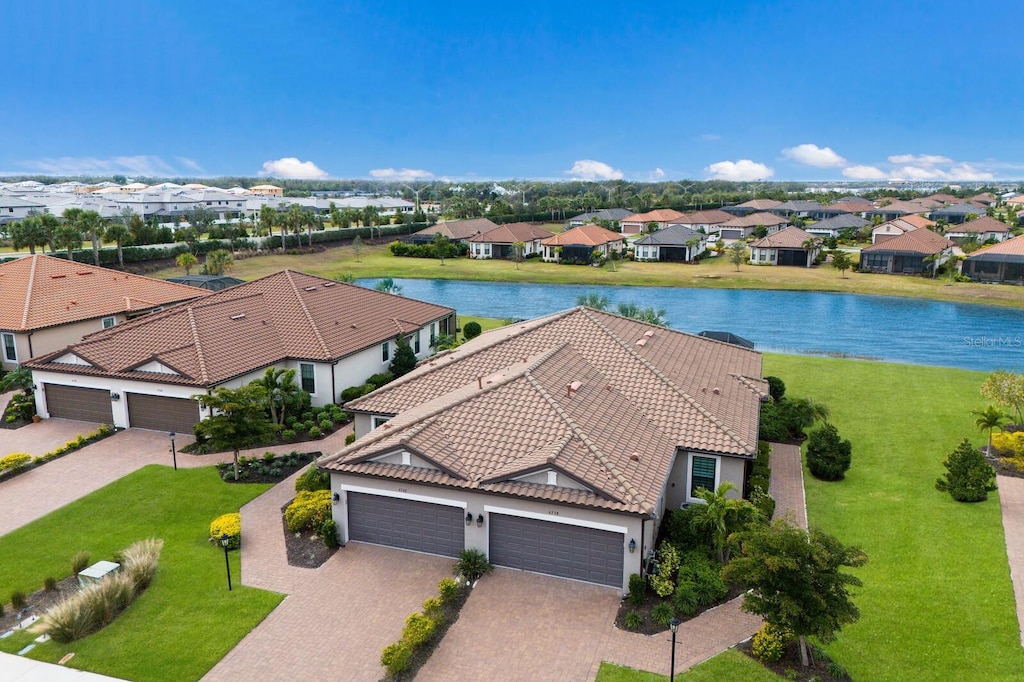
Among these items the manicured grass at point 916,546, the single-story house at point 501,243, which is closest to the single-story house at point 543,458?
the manicured grass at point 916,546

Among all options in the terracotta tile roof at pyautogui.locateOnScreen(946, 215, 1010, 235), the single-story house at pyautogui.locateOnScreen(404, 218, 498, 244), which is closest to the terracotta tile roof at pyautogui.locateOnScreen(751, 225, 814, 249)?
the terracotta tile roof at pyautogui.locateOnScreen(946, 215, 1010, 235)

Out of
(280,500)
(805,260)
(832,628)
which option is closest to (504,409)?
(280,500)

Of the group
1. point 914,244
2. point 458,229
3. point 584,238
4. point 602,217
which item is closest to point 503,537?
point 584,238

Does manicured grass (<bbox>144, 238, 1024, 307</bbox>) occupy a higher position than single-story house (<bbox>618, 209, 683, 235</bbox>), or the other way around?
single-story house (<bbox>618, 209, 683, 235</bbox>)

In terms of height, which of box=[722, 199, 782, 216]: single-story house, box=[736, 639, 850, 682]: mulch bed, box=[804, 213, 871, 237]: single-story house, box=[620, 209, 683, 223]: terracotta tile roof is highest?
box=[722, 199, 782, 216]: single-story house

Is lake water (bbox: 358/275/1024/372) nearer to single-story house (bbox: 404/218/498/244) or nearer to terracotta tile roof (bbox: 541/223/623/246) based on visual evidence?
terracotta tile roof (bbox: 541/223/623/246)

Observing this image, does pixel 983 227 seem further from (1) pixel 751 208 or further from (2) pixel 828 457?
(2) pixel 828 457

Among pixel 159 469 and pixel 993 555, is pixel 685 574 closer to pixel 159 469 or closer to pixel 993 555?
pixel 993 555
